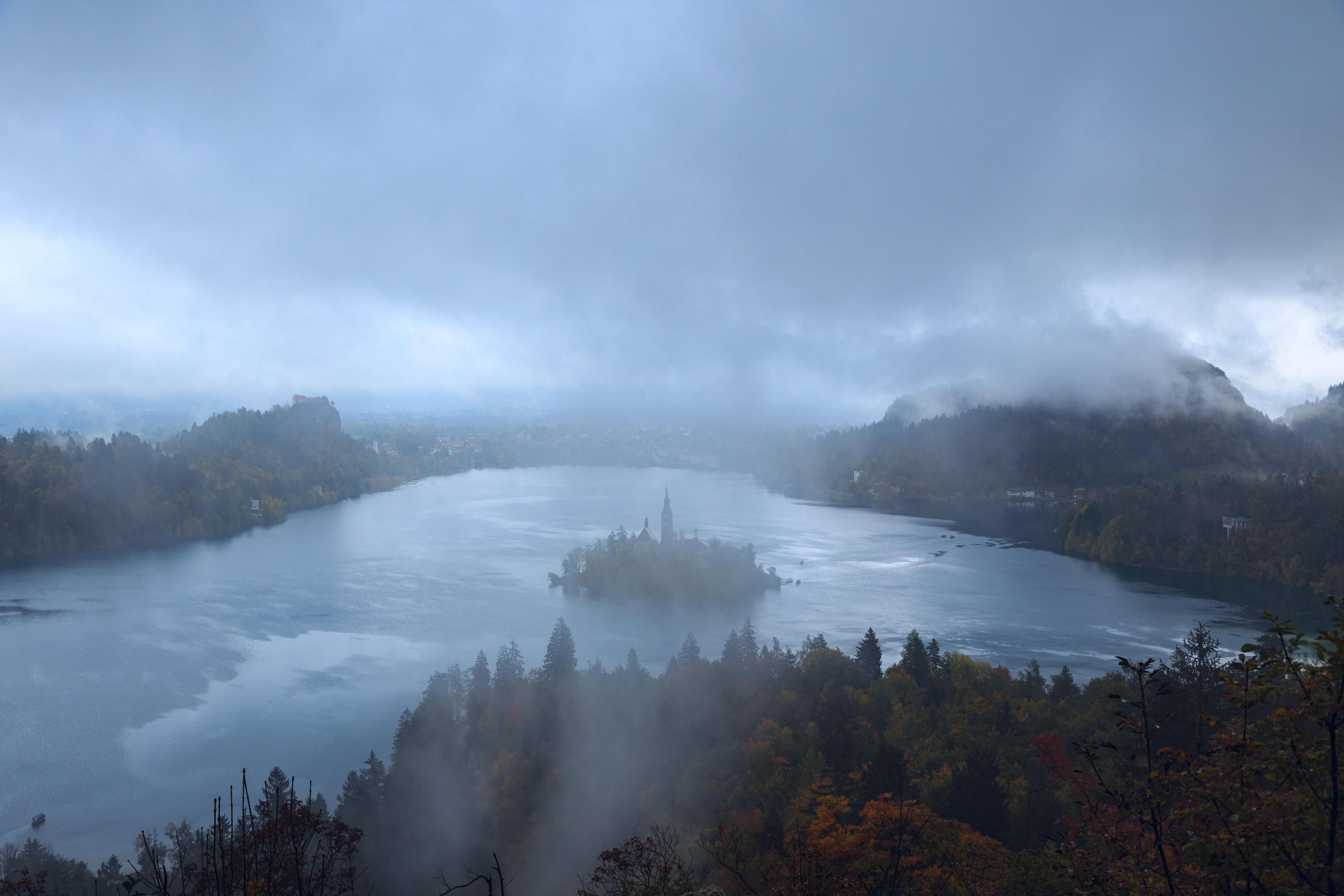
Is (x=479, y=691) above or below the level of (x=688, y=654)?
below

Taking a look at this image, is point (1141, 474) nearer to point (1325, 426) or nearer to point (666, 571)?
point (1325, 426)

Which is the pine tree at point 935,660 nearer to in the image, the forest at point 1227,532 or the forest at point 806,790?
the forest at point 806,790

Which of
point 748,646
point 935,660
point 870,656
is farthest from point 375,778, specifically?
point 935,660

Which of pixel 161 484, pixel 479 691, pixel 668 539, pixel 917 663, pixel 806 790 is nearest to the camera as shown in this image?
pixel 806 790

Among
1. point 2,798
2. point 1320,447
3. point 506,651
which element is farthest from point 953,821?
point 1320,447

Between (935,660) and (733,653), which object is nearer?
(935,660)

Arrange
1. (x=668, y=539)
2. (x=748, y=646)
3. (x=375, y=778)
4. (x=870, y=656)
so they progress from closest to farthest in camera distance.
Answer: (x=375, y=778) < (x=870, y=656) < (x=748, y=646) < (x=668, y=539)
